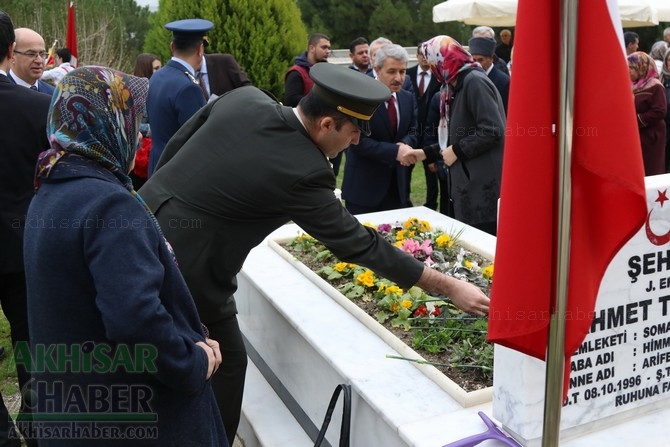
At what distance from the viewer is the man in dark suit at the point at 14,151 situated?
129 inches

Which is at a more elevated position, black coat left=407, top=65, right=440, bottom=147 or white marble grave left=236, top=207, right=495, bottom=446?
black coat left=407, top=65, right=440, bottom=147

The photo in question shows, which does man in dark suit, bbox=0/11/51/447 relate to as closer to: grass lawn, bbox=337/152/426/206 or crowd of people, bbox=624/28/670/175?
crowd of people, bbox=624/28/670/175

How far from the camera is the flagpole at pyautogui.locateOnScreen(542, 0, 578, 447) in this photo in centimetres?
171

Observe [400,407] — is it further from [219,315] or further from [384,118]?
[384,118]

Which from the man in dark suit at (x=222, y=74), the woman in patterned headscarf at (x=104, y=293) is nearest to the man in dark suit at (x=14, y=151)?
the woman in patterned headscarf at (x=104, y=293)

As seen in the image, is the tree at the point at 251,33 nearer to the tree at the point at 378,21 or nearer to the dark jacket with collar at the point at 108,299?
the dark jacket with collar at the point at 108,299

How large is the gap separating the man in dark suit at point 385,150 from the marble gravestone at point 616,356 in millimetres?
2743

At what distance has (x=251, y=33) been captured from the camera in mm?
9766

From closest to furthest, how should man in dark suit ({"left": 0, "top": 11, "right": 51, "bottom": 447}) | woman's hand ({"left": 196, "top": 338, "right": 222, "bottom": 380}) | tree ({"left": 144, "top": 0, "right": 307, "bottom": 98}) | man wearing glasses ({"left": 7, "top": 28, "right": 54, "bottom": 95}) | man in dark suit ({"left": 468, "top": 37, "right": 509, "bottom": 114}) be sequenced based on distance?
woman's hand ({"left": 196, "top": 338, "right": 222, "bottom": 380}), man in dark suit ({"left": 0, "top": 11, "right": 51, "bottom": 447}), man wearing glasses ({"left": 7, "top": 28, "right": 54, "bottom": 95}), man in dark suit ({"left": 468, "top": 37, "right": 509, "bottom": 114}), tree ({"left": 144, "top": 0, "right": 307, "bottom": 98})

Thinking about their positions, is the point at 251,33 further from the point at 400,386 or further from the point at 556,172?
the point at 556,172

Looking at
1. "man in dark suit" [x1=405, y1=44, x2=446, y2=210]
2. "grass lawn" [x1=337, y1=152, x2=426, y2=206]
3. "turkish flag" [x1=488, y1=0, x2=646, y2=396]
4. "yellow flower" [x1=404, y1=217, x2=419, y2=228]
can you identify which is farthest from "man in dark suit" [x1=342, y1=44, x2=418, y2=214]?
"turkish flag" [x1=488, y1=0, x2=646, y2=396]

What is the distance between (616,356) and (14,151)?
2716 mm

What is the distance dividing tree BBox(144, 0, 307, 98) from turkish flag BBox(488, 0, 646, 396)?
8.27 meters

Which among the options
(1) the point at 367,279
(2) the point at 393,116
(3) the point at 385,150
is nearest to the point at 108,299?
(1) the point at 367,279
